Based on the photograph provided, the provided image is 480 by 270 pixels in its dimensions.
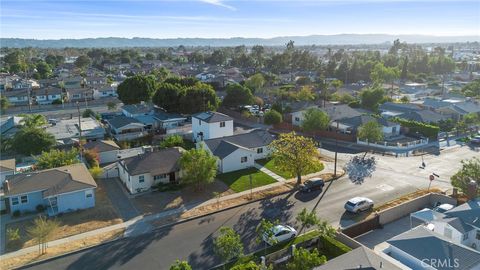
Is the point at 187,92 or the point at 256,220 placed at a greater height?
the point at 187,92

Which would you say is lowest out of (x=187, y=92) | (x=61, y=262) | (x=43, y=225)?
(x=61, y=262)

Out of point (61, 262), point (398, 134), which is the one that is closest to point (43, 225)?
point (61, 262)

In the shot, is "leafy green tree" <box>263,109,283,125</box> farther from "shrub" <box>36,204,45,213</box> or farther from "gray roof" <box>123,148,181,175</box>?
"shrub" <box>36,204,45,213</box>

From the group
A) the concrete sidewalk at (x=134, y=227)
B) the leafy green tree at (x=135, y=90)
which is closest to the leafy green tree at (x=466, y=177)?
the concrete sidewalk at (x=134, y=227)

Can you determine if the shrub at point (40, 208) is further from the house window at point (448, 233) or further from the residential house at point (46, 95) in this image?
the residential house at point (46, 95)

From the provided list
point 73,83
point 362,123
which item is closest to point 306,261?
point 362,123

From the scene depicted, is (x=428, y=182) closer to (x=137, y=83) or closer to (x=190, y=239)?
(x=190, y=239)
